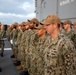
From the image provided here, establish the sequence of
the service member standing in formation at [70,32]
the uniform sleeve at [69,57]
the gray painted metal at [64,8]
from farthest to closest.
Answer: the gray painted metal at [64,8]
the service member standing in formation at [70,32]
the uniform sleeve at [69,57]

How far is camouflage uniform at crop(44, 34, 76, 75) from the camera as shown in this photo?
2.91 metres

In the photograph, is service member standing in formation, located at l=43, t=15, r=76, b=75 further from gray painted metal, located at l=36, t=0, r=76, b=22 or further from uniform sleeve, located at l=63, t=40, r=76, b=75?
gray painted metal, located at l=36, t=0, r=76, b=22

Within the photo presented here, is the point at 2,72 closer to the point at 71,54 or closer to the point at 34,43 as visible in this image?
the point at 34,43

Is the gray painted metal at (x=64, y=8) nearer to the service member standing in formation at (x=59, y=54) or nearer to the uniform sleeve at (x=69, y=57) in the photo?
the service member standing in formation at (x=59, y=54)

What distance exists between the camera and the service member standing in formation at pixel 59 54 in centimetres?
291

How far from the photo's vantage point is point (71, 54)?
291 centimetres

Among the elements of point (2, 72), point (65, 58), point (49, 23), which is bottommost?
point (2, 72)

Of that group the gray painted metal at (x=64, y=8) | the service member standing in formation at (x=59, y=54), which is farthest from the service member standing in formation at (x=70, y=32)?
the service member standing in formation at (x=59, y=54)

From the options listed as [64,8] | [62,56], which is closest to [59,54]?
[62,56]

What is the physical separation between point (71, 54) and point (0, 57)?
824 centimetres

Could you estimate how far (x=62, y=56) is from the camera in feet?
9.63

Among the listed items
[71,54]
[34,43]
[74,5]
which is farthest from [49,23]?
[74,5]

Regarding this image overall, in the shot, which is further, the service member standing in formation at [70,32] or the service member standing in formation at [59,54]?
the service member standing in formation at [70,32]

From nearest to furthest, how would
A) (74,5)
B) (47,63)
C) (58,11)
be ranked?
(47,63) → (74,5) → (58,11)
